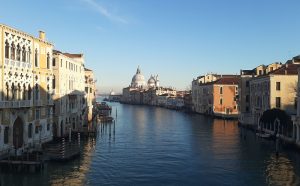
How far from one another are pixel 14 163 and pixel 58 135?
52.8ft

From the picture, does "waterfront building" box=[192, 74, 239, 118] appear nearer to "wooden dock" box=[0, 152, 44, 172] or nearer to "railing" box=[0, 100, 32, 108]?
"railing" box=[0, 100, 32, 108]

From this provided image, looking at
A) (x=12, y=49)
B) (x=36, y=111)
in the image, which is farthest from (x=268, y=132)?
(x=12, y=49)

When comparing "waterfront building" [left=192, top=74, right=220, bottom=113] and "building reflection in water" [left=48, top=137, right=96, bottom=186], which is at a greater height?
"waterfront building" [left=192, top=74, right=220, bottom=113]

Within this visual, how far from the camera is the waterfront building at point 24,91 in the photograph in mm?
31062

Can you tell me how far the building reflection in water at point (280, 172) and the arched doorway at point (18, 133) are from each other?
20565mm

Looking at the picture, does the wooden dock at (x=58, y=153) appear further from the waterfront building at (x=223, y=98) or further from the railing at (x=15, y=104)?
the waterfront building at (x=223, y=98)

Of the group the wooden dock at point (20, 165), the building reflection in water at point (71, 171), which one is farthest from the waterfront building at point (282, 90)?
the wooden dock at point (20, 165)

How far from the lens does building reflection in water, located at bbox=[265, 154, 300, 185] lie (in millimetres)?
27656

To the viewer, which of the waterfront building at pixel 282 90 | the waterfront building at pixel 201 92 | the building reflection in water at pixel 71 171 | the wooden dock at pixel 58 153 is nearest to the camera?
the building reflection in water at pixel 71 171

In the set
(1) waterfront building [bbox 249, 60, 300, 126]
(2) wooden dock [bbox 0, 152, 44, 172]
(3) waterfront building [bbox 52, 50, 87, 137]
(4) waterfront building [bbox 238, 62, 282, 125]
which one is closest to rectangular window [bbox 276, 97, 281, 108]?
(1) waterfront building [bbox 249, 60, 300, 126]

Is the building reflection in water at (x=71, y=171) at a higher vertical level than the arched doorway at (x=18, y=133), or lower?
lower

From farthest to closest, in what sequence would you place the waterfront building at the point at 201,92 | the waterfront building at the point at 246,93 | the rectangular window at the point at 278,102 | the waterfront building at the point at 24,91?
1. the waterfront building at the point at 201,92
2. the waterfront building at the point at 246,93
3. the rectangular window at the point at 278,102
4. the waterfront building at the point at 24,91

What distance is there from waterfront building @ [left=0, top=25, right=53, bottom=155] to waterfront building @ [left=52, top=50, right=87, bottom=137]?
3.14m

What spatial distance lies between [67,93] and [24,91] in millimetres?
14611
